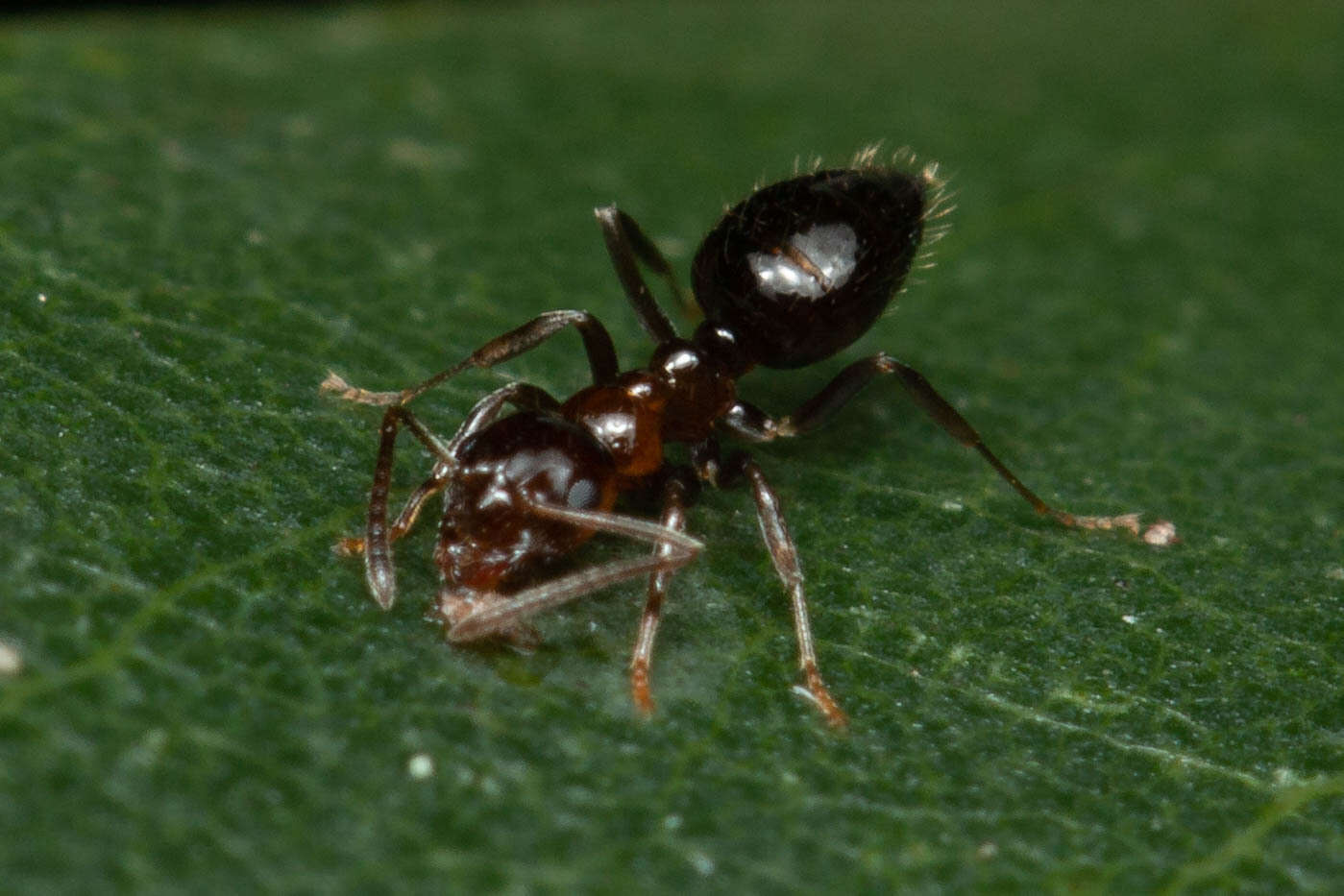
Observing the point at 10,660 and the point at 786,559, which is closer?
the point at 10,660

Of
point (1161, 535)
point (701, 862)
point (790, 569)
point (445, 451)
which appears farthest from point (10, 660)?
point (1161, 535)

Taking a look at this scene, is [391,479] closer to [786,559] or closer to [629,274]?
[786,559]

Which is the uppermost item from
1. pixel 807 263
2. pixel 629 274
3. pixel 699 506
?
pixel 807 263

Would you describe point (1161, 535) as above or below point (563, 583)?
above

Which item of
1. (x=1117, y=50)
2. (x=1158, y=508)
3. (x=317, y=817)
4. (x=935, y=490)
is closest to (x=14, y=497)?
(x=317, y=817)

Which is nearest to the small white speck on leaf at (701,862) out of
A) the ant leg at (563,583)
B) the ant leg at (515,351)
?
the ant leg at (563,583)

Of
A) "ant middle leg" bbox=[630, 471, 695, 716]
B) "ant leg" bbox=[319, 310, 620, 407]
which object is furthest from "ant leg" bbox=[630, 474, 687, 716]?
"ant leg" bbox=[319, 310, 620, 407]

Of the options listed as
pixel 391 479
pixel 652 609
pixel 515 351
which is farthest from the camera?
pixel 515 351

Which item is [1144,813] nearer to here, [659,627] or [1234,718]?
[1234,718]
